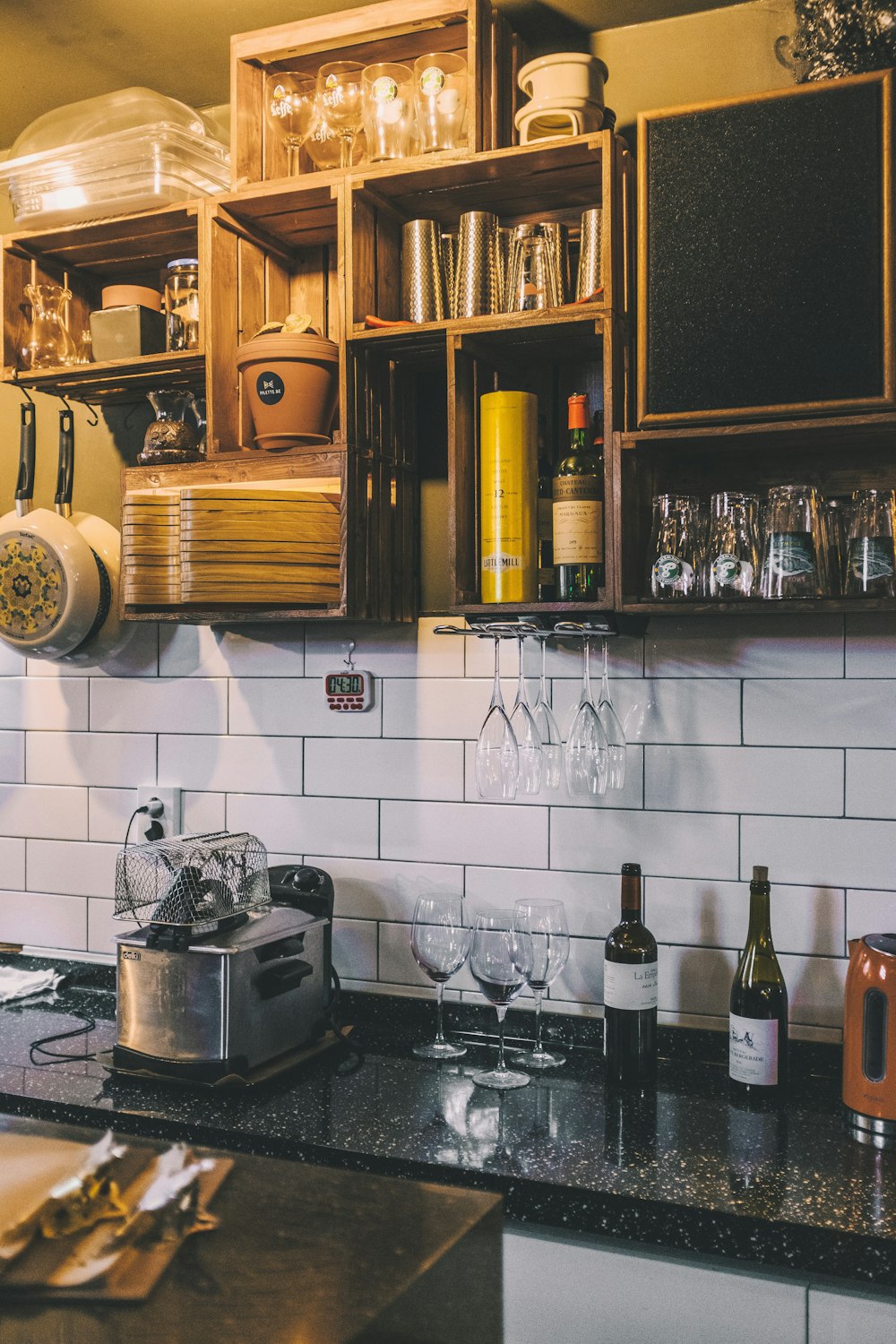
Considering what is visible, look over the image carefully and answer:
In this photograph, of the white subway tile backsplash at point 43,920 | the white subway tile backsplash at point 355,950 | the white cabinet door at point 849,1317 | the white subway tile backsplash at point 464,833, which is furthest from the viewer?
the white subway tile backsplash at point 43,920

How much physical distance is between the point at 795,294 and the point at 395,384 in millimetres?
769

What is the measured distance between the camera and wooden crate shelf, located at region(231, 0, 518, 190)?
189cm

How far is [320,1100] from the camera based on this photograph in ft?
5.77

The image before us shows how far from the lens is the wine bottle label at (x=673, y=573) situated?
5.74 feet

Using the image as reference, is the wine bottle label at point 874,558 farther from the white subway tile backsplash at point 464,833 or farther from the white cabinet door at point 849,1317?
the white cabinet door at point 849,1317

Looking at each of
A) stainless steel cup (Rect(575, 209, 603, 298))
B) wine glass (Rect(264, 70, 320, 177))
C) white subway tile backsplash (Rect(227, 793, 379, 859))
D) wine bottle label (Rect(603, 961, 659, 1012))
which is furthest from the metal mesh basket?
wine glass (Rect(264, 70, 320, 177))

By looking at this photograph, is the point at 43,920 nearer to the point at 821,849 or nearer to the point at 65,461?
the point at 65,461

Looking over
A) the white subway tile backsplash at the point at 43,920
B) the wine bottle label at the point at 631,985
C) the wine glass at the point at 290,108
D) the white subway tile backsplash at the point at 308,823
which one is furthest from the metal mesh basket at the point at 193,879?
the wine glass at the point at 290,108

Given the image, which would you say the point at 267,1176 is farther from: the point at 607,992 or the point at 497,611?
the point at 497,611

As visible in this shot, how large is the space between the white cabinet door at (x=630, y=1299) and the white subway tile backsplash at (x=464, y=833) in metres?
0.72

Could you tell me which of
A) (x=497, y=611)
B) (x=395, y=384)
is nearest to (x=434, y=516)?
(x=395, y=384)

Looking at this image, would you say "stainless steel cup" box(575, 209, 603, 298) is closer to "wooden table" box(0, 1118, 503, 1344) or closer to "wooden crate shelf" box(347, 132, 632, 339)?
"wooden crate shelf" box(347, 132, 632, 339)

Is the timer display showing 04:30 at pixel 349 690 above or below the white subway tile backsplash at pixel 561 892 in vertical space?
above

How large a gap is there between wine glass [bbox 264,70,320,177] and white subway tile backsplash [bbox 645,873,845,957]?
58.3 inches
